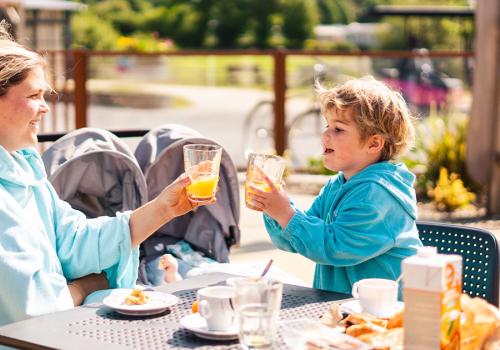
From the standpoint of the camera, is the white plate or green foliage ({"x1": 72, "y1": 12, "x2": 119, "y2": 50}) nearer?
the white plate

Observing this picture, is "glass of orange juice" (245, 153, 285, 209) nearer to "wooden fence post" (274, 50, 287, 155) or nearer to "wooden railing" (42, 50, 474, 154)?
"wooden railing" (42, 50, 474, 154)

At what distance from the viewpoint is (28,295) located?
352 centimetres

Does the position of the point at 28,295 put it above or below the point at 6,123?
below

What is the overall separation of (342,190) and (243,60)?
2463 cm

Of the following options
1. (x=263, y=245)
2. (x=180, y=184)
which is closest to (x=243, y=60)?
(x=263, y=245)

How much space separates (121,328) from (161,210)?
2.50 ft

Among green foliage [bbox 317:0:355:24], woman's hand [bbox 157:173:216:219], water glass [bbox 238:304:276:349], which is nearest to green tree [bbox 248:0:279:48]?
green foliage [bbox 317:0:355:24]

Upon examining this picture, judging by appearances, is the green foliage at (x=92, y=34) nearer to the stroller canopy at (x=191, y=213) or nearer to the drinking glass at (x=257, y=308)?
the stroller canopy at (x=191, y=213)

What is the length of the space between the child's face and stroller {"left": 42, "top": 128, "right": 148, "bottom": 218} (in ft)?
4.74

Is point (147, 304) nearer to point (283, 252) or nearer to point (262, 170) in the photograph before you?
point (262, 170)

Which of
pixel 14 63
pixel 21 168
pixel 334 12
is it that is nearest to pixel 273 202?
pixel 21 168

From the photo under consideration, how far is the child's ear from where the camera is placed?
386cm

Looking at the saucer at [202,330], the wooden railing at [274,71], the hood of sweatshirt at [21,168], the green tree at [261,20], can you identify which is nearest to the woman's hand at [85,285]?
Answer: the hood of sweatshirt at [21,168]

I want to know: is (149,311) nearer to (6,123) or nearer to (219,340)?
(219,340)
